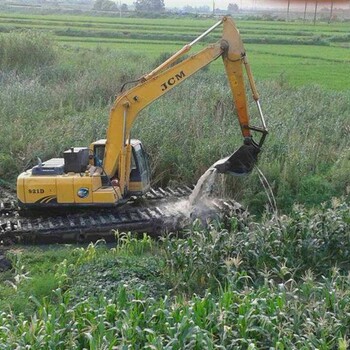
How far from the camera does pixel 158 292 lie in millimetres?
7770

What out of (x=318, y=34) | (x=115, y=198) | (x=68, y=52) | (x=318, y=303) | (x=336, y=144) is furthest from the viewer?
(x=318, y=34)

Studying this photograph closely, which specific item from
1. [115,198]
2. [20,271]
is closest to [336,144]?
[115,198]

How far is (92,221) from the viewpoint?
33.2 ft

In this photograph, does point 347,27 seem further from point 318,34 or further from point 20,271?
point 20,271

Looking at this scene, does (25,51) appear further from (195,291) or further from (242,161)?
(195,291)

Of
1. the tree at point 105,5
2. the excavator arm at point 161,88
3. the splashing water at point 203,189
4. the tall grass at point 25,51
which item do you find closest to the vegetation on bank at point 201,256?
the splashing water at point 203,189

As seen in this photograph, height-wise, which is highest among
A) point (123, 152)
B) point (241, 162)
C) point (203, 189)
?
point (123, 152)

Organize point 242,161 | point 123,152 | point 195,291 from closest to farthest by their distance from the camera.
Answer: point 195,291, point 123,152, point 242,161

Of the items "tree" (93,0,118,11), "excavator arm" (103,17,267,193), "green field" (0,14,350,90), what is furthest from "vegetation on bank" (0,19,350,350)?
"tree" (93,0,118,11)

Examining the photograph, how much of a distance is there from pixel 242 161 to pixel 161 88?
171 cm

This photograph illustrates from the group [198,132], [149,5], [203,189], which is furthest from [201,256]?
[149,5]

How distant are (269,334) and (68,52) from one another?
24.8 metres

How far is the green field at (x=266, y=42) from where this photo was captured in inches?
1122

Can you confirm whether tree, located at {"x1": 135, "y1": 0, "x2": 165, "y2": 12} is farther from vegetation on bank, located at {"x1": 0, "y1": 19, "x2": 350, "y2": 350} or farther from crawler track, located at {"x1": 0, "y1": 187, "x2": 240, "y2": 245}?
crawler track, located at {"x1": 0, "y1": 187, "x2": 240, "y2": 245}
